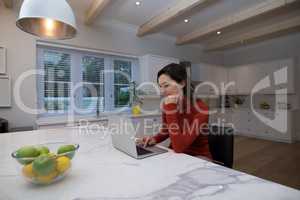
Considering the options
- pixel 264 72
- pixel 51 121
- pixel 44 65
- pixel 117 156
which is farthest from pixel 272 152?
pixel 44 65

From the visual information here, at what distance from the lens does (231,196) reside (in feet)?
1.99

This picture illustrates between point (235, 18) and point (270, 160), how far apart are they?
2502 mm

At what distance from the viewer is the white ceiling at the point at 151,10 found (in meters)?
2.81

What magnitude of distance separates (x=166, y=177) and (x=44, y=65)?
3074 mm

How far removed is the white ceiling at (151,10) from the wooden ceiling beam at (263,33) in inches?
41.3

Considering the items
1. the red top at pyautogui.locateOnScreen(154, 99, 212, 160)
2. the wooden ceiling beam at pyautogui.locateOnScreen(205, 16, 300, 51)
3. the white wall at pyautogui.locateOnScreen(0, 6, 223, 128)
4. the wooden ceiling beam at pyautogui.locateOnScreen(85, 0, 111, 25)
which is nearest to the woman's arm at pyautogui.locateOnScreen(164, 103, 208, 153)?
the red top at pyautogui.locateOnScreen(154, 99, 212, 160)

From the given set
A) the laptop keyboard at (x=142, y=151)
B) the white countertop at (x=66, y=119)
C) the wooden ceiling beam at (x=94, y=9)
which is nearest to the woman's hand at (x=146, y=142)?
the laptop keyboard at (x=142, y=151)

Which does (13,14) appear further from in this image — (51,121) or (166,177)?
(166,177)

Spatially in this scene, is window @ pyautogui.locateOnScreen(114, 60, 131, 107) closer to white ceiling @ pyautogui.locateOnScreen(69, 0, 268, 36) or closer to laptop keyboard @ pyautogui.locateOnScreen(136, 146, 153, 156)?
white ceiling @ pyautogui.locateOnScreen(69, 0, 268, 36)

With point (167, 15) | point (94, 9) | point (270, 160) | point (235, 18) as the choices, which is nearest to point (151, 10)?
point (167, 15)

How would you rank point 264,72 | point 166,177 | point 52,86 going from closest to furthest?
point 166,177
point 52,86
point 264,72

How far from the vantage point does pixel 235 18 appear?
3.11m

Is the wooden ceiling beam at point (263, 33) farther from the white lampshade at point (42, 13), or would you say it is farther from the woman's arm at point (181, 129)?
the white lampshade at point (42, 13)

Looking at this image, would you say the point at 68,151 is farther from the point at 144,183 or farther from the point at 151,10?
the point at 151,10
